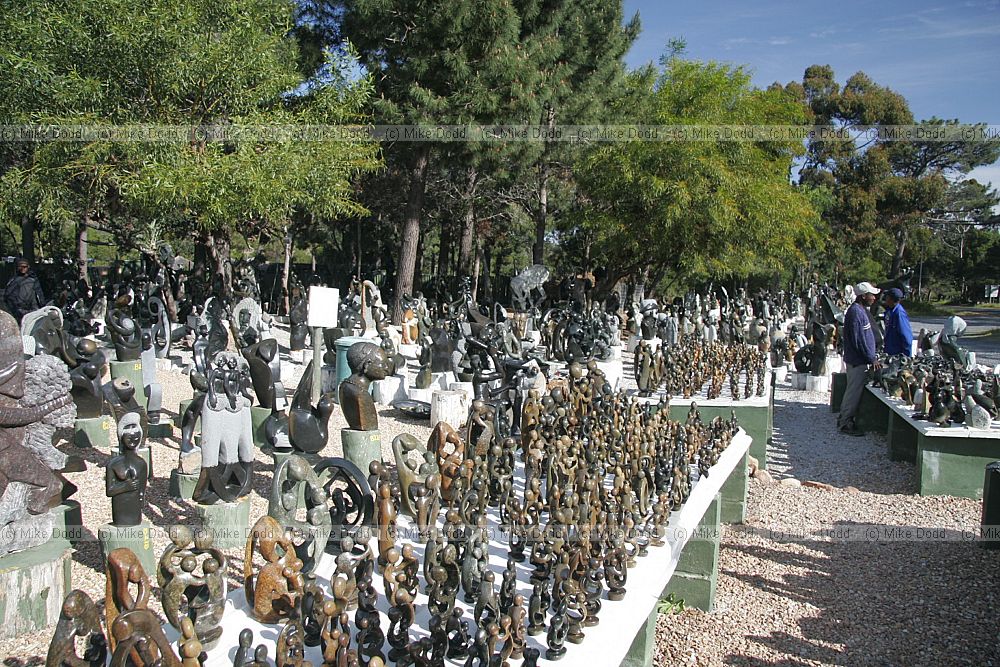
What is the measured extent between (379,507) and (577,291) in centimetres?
1663

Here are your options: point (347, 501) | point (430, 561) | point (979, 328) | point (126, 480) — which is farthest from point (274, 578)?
point (979, 328)

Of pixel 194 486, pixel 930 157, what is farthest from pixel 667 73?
pixel 194 486

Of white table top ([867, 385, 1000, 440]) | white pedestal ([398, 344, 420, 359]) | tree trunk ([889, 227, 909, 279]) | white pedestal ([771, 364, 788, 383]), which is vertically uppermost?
tree trunk ([889, 227, 909, 279])

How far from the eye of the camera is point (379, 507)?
392 centimetres

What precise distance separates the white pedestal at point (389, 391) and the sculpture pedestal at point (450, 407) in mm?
1213

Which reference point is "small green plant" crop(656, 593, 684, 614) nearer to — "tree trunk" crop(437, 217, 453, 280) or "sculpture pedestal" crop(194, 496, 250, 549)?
"sculpture pedestal" crop(194, 496, 250, 549)

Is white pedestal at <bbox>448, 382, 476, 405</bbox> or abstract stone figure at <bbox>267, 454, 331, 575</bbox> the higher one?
white pedestal at <bbox>448, 382, 476, 405</bbox>

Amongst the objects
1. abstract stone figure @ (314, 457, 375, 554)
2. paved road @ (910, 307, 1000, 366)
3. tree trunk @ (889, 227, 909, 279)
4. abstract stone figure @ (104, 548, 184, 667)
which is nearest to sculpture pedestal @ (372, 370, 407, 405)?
abstract stone figure @ (314, 457, 375, 554)

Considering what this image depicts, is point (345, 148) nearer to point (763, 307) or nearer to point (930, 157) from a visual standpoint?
point (763, 307)

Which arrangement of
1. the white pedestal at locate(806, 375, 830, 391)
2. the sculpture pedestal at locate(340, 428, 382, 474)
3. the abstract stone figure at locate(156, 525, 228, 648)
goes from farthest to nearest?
the white pedestal at locate(806, 375, 830, 391) < the sculpture pedestal at locate(340, 428, 382, 474) < the abstract stone figure at locate(156, 525, 228, 648)

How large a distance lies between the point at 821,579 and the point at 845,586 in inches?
7.1

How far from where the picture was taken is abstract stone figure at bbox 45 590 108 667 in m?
2.78

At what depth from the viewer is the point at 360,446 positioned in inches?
239

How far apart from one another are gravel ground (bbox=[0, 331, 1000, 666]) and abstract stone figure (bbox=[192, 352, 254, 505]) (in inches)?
17.2
